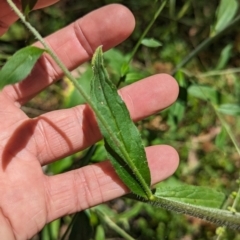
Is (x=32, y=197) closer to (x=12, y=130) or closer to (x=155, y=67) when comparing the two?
(x=12, y=130)

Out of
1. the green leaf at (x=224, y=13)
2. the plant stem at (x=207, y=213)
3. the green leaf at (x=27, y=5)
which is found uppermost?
the green leaf at (x=27, y=5)

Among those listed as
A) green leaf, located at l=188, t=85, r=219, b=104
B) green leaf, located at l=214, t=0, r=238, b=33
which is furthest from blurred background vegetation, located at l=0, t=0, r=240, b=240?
green leaf, located at l=214, t=0, r=238, b=33

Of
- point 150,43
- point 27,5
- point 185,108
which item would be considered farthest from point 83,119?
point 185,108

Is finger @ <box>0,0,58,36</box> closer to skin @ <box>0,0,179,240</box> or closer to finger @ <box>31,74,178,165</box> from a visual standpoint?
skin @ <box>0,0,179,240</box>

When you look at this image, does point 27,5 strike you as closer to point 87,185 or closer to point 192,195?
point 87,185

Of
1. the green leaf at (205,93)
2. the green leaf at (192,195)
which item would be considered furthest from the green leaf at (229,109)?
the green leaf at (192,195)

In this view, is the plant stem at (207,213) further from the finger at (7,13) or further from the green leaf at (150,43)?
the finger at (7,13)
